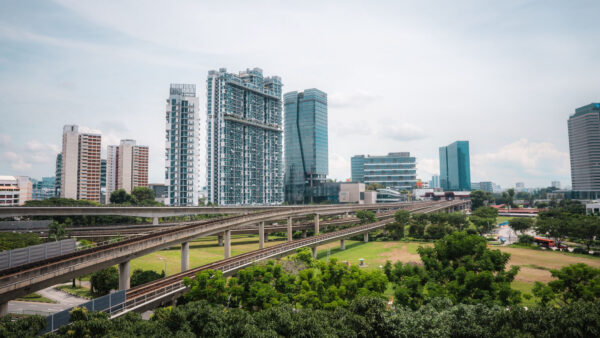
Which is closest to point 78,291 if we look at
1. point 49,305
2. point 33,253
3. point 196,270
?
point 49,305

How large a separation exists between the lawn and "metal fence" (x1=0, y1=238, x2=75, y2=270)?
50.7ft

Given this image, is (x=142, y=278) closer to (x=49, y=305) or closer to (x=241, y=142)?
(x=49, y=305)

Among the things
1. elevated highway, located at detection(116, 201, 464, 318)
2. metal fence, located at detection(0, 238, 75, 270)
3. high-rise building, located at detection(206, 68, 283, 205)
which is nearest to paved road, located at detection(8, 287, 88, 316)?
metal fence, located at detection(0, 238, 75, 270)

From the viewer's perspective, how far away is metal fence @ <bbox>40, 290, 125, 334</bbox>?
88.8 ft

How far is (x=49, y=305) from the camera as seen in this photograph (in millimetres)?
46938

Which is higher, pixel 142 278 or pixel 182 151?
pixel 182 151

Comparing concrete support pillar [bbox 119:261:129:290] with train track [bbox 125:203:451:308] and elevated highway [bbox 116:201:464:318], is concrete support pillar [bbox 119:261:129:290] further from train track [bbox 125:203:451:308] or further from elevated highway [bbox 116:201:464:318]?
elevated highway [bbox 116:201:464:318]

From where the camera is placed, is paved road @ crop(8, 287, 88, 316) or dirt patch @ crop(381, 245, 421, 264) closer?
paved road @ crop(8, 287, 88, 316)

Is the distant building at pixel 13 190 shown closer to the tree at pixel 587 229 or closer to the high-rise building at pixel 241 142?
the high-rise building at pixel 241 142

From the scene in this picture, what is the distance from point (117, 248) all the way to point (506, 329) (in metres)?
43.2

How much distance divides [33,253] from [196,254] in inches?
1652

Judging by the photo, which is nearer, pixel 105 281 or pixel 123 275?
pixel 123 275

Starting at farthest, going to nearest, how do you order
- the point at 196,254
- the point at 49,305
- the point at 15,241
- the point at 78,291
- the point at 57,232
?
the point at 196,254 → the point at 57,232 → the point at 15,241 → the point at 78,291 → the point at 49,305

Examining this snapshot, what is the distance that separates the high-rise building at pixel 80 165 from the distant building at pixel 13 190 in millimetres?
19983
